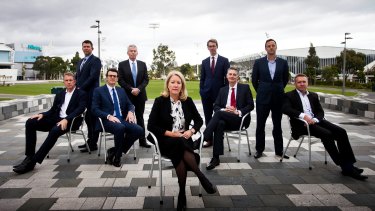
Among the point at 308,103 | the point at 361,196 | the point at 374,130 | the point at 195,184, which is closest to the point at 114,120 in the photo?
the point at 195,184

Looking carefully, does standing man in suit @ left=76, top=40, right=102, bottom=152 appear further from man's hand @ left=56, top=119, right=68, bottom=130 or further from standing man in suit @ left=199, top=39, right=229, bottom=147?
standing man in suit @ left=199, top=39, right=229, bottom=147

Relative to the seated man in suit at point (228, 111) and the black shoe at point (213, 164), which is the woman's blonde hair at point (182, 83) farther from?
the black shoe at point (213, 164)

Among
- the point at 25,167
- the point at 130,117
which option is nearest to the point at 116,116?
the point at 130,117

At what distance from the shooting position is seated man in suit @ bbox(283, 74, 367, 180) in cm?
434

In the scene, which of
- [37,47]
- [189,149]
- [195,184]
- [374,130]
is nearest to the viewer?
[189,149]

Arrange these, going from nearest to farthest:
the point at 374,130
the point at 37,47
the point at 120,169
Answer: the point at 120,169
the point at 374,130
the point at 37,47

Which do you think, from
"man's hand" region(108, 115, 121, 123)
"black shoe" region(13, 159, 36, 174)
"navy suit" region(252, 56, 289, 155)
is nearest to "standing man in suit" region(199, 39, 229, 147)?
"navy suit" region(252, 56, 289, 155)

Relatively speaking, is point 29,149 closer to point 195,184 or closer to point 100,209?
point 100,209

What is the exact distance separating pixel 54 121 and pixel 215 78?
3.11m

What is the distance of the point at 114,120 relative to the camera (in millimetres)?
4910

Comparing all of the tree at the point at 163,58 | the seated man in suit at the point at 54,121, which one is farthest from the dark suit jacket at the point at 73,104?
the tree at the point at 163,58

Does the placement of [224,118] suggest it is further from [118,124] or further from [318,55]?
[318,55]

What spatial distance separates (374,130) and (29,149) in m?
8.35

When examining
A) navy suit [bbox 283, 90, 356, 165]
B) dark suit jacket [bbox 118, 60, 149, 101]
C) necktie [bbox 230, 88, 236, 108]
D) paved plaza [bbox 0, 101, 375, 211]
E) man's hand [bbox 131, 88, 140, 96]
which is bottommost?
paved plaza [bbox 0, 101, 375, 211]
